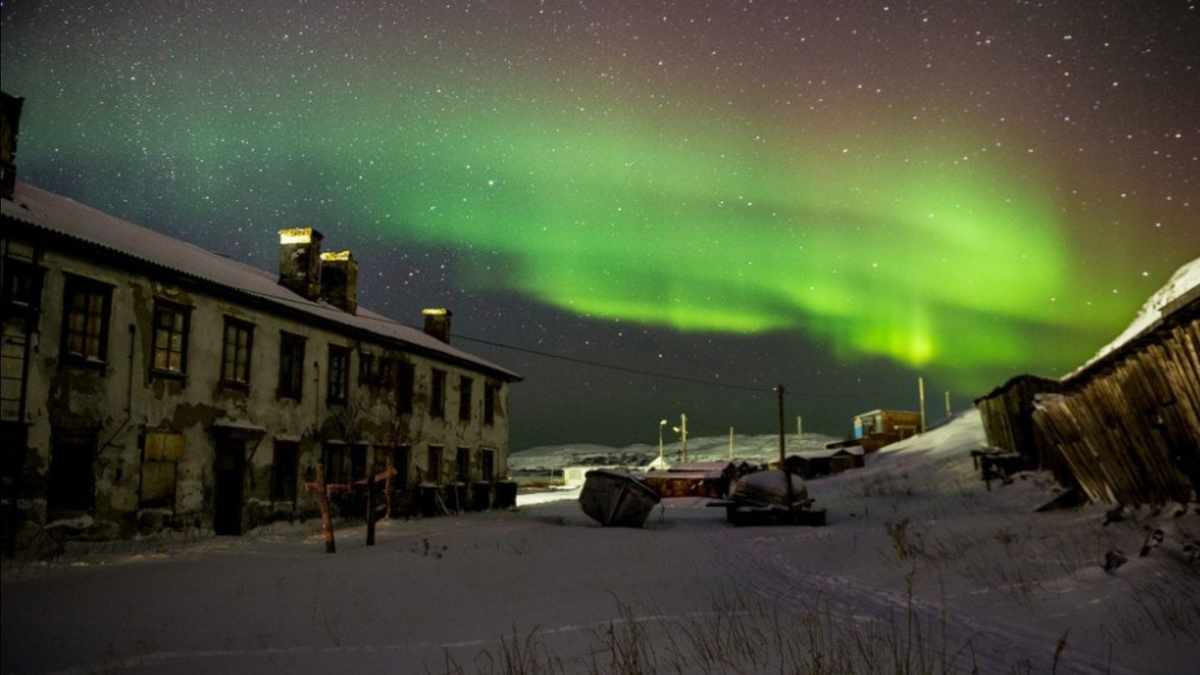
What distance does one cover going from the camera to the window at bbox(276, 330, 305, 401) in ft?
70.0

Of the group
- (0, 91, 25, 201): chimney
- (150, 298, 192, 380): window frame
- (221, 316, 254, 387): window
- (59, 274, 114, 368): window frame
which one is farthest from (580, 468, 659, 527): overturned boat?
(0, 91, 25, 201): chimney

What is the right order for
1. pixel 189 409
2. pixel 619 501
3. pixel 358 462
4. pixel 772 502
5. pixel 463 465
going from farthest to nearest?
pixel 463 465 → pixel 772 502 → pixel 358 462 → pixel 619 501 → pixel 189 409

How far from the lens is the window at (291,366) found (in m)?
21.3

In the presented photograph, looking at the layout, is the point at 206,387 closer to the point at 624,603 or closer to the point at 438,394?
the point at 438,394

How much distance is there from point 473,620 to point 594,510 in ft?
54.1

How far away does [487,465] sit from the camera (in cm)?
3403

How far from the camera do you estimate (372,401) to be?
25.1 meters

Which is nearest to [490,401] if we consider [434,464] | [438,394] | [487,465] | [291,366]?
[487,465]

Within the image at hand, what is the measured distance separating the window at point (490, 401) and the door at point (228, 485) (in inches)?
588

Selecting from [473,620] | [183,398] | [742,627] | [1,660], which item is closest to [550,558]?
[473,620]

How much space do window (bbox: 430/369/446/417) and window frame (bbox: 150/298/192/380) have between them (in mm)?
11837

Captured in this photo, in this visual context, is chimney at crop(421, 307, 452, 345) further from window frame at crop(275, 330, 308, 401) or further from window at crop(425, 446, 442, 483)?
window frame at crop(275, 330, 308, 401)

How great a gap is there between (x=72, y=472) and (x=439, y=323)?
20.3m

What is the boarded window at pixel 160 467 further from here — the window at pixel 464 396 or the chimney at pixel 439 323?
the chimney at pixel 439 323
